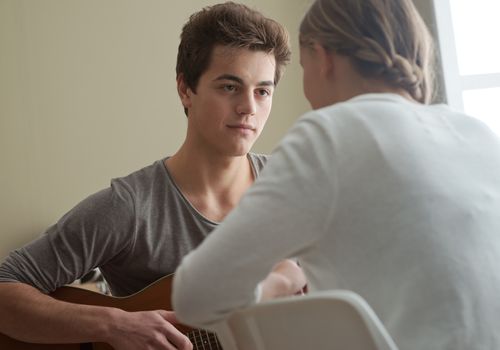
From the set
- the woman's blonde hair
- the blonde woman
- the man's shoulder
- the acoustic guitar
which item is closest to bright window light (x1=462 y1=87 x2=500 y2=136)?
the man's shoulder

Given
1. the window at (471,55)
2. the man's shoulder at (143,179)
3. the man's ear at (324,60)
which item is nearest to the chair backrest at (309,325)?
the man's ear at (324,60)

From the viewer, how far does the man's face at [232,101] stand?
6.78ft

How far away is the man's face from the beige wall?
3.50ft

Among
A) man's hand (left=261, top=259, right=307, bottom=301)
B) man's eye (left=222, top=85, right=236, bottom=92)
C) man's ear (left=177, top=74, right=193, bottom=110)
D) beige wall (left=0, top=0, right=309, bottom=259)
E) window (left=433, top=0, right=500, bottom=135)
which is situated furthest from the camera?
window (left=433, top=0, right=500, bottom=135)

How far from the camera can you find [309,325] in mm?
918

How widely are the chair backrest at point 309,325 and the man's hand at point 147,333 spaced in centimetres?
73

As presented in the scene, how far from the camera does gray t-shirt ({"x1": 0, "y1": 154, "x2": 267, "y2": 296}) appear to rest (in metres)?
1.88

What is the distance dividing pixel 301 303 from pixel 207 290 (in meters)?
0.11

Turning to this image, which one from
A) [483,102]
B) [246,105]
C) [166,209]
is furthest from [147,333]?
[483,102]

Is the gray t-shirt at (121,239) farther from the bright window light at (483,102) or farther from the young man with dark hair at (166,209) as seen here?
the bright window light at (483,102)

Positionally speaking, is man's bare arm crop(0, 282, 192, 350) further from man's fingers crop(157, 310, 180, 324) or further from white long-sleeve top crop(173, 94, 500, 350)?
white long-sleeve top crop(173, 94, 500, 350)

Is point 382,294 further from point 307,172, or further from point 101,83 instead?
point 101,83

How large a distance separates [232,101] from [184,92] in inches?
8.4

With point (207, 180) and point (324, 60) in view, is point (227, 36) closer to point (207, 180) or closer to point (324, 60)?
point (207, 180)
